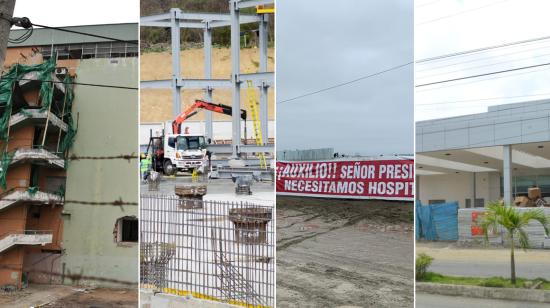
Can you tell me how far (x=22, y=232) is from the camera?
12.2m

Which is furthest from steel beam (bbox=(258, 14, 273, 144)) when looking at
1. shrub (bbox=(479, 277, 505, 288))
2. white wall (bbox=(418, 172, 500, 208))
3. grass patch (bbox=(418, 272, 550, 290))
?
shrub (bbox=(479, 277, 505, 288))

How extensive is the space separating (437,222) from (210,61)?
3.21m

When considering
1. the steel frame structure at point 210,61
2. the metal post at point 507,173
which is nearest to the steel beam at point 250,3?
the steel frame structure at point 210,61

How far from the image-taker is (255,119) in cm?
593

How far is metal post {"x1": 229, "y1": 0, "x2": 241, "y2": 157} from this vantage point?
598cm

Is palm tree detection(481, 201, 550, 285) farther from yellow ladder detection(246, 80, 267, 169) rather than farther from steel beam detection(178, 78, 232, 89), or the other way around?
steel beam detection(178, 78, 232, 89)

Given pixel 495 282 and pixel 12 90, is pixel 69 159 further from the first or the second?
pixel 495 282

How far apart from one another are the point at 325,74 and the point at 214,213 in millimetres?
2100

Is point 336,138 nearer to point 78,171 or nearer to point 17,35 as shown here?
point 78,171

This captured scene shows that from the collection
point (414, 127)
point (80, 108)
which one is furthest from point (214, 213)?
point (80, 108)

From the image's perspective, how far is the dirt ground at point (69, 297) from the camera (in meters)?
11.3

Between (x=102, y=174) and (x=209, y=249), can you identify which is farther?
(x=102, y=174)

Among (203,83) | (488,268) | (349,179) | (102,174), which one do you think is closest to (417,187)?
(349,179)

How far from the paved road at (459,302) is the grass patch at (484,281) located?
13 centimetres
